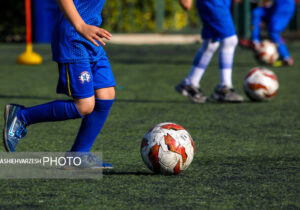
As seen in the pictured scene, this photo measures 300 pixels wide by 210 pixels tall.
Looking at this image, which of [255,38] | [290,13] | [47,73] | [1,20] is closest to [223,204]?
[47,73]

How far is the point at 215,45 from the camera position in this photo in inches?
Answer: 308

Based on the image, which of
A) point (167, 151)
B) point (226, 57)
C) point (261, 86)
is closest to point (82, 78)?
point (167, 151)

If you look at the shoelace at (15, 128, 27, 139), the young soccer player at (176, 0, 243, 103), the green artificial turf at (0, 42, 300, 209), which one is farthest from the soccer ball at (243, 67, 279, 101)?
the shoelace at (15, 128, 27, 139)

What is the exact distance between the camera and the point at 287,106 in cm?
755

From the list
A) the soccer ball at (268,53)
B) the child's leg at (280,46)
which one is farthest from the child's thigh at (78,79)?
the child's leg at (280,46)

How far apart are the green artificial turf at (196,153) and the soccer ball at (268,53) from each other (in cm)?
165

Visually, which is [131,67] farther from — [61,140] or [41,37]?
[61,140]

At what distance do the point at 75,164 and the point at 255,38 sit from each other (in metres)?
10.7

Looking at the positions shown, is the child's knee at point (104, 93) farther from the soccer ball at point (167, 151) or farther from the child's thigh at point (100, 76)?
the soccer ball at point (167, 151)

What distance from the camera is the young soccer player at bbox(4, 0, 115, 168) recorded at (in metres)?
4.11

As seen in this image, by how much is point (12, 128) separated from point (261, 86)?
4158 mm

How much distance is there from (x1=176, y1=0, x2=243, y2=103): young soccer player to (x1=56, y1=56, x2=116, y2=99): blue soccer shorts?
10.6 ft

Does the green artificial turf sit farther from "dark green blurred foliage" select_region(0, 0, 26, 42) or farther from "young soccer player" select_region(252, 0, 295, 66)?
"dark green blurred foliage" select_region(0, 0, 26, 42)

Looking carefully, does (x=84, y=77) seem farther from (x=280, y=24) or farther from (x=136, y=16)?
(x=136, y=16)
